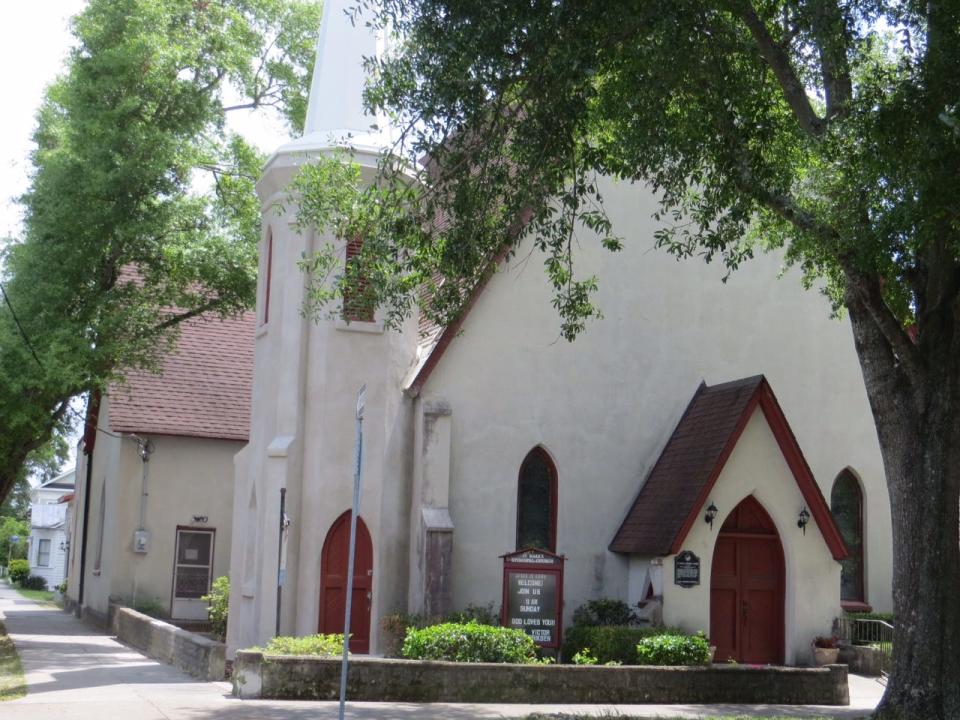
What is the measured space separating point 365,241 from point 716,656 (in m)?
10.6

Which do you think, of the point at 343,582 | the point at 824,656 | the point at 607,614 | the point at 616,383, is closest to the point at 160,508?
the point at 343,582

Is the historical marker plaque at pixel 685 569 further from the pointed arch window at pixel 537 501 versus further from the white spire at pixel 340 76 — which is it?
the white spire at pixel 340 76

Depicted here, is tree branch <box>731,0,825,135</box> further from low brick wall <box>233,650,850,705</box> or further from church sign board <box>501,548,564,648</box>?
church sign board <box>501,548,564,648</box>

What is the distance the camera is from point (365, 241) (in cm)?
1577

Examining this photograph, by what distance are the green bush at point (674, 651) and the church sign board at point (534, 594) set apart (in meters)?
1.58

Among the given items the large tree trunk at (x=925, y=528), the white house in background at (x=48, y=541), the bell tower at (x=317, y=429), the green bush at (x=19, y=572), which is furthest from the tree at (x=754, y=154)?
the white house in background at (x=48, y=541)

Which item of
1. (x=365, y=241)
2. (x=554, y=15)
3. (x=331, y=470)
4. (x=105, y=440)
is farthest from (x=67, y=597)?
(x=554, y=15)

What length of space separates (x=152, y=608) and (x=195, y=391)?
5.97 metres

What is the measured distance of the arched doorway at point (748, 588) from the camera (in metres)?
21.7

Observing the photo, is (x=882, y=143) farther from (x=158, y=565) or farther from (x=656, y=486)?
(x=158, y=565)

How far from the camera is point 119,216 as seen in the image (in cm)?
2755

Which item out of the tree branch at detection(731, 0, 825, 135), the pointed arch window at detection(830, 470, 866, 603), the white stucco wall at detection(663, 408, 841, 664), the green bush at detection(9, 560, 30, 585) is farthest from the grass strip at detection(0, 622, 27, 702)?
the green bush at detection(9, 560, 30, 585)

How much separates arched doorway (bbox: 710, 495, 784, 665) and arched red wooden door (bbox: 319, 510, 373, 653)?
6.10 meters

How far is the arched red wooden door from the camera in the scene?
20547 millimetres
